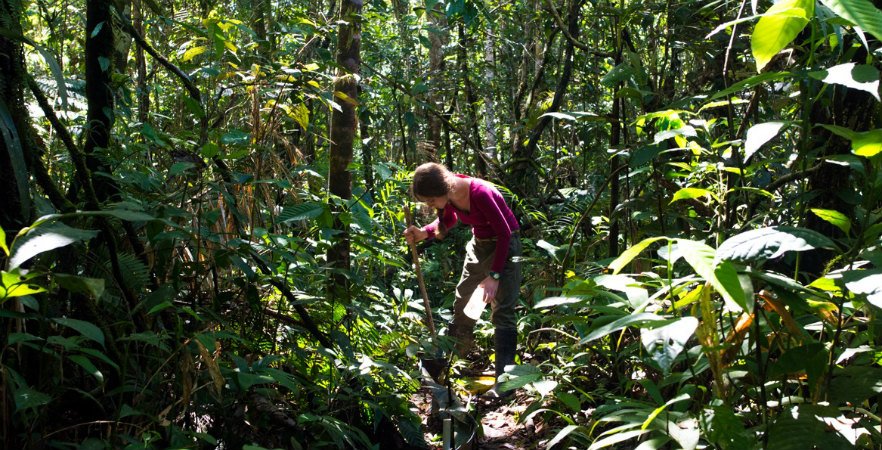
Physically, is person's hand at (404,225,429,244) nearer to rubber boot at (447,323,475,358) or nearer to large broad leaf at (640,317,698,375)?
rubber boot at (447,323,475,358)

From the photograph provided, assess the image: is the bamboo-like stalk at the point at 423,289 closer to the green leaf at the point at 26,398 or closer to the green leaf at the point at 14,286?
the green leaf at the point at 26,398

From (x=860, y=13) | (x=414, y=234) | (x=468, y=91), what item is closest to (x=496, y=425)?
(x=414, y=234)

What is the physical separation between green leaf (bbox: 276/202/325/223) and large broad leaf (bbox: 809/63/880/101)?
6.44 ft

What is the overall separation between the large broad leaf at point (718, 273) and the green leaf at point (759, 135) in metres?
0.23

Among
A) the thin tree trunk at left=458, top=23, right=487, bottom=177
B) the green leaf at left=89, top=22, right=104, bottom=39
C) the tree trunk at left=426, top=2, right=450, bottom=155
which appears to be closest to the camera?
the green leaf at left=89, top=22, right=104, bottom=39

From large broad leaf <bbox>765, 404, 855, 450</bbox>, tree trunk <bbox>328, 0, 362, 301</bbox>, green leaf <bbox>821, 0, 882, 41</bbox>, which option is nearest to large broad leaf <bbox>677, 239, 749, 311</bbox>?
large broad leaf <bbox>765, 404, 855, 450</bbox>

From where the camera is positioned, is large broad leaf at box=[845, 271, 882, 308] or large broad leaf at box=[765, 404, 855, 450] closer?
large broad leaf at box=[845, 271, 882, 308]

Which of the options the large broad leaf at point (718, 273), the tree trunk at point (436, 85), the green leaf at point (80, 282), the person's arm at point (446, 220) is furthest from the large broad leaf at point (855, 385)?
the tree trunk at point (436, 85)

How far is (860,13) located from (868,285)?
0.51 m

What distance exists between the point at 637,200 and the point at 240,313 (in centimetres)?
200

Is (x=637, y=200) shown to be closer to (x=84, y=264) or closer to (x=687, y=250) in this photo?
(x=687, y=250)

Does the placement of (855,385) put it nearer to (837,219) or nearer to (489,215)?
(837,219)

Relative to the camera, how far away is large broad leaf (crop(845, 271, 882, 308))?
3.90ft

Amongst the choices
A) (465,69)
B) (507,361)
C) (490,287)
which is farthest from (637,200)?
(465,69)
